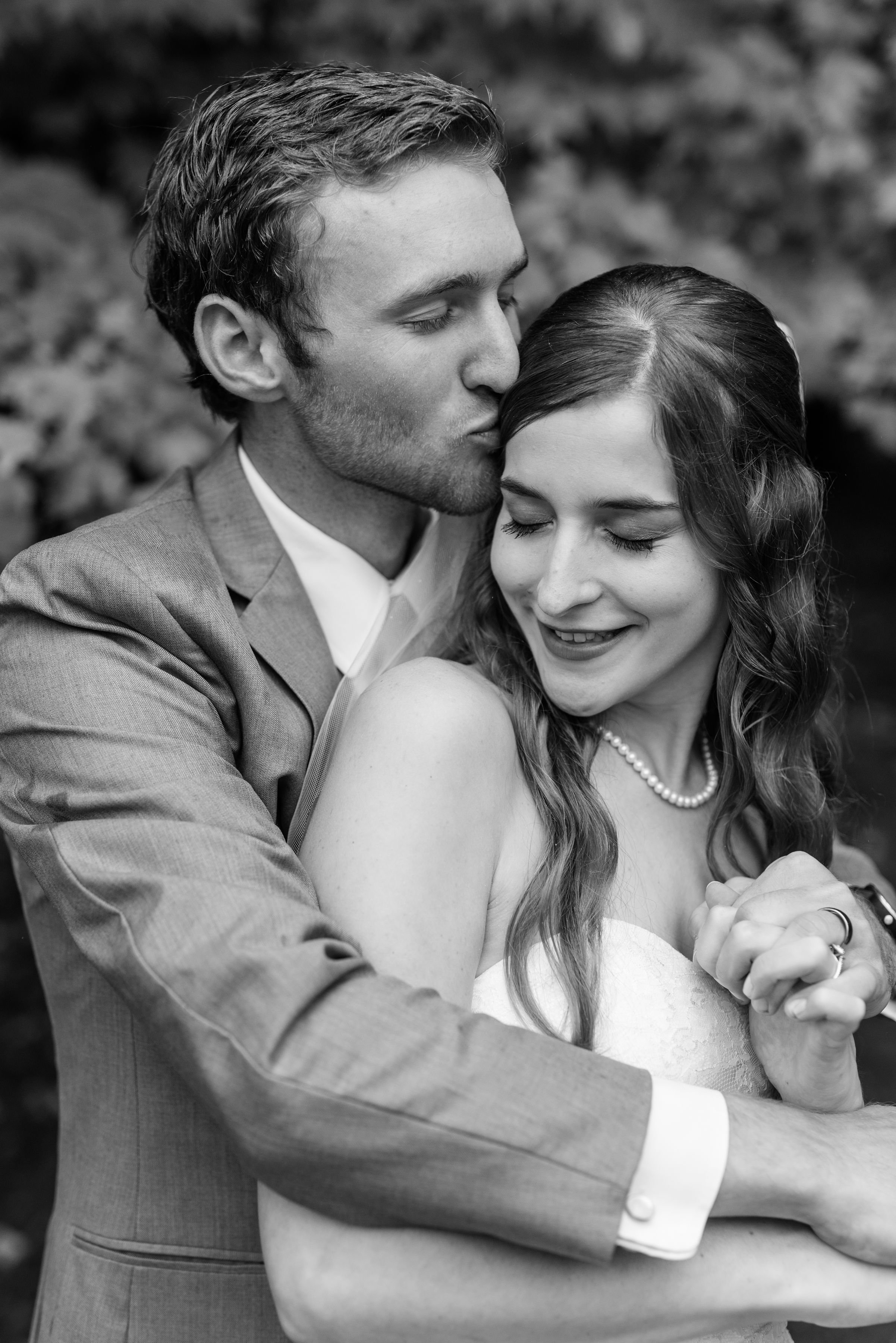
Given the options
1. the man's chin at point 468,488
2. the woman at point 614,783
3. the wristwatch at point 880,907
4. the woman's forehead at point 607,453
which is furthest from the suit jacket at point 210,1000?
the wristwatch at point 880,907

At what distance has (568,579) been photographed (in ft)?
7.41

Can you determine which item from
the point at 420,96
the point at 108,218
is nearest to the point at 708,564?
the point at 420,96

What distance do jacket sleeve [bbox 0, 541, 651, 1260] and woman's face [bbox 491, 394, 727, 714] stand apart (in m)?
0.64

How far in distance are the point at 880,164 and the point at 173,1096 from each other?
14.5 feet

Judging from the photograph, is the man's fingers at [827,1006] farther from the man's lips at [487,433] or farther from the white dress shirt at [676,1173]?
the man's lips at [487,433]

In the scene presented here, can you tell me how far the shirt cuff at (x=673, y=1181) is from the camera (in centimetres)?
172

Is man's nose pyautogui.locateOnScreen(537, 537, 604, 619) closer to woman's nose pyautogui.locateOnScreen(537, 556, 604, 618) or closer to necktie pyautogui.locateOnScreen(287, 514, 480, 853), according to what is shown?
woman's nose pyautogui.locateOnScreen(537, 556, 604, 618)

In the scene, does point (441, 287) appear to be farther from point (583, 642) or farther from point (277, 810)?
point (277, 810)

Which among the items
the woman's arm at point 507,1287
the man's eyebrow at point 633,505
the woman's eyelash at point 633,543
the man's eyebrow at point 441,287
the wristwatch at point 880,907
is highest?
the man's eyebrow at point 441,287

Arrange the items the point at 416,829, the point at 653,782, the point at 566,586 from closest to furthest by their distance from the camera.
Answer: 1. the point at 416,829
2. the point at 566,586
3. the point at 653,782

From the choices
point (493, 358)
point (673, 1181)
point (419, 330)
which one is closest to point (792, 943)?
point (673, 1181)

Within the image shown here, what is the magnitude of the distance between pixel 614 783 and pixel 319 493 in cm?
85

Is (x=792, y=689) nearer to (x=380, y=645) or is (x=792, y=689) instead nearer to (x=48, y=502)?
(x=380, y=645)

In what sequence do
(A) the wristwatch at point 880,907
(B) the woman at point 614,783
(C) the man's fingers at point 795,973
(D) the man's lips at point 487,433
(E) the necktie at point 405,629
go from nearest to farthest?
(B) the woman at point 614,783, (C) the man's fingers at point 795,973, (E) the necktie at point 405,629, (A) the wristwatch at point 880,907, (D) the man's lips at point 487,433
